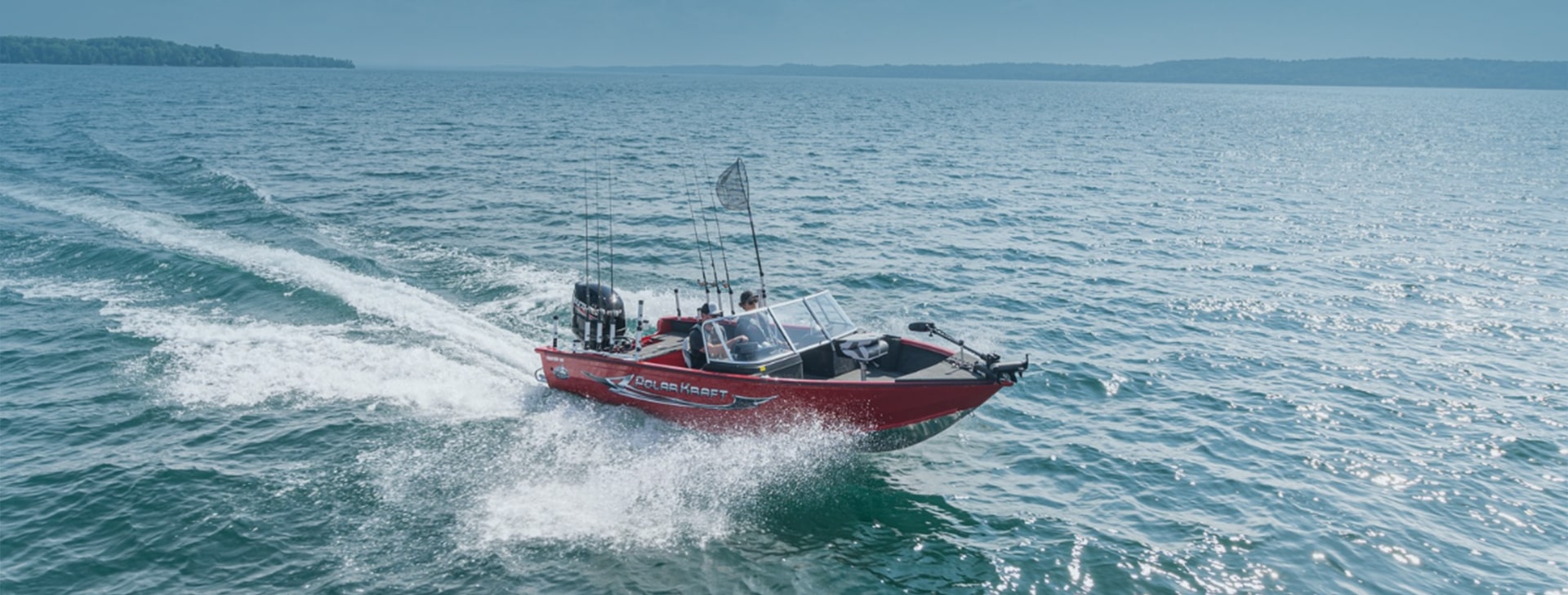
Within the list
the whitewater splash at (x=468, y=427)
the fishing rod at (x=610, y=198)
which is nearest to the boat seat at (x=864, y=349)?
the whitewater splash at (x=468, y=427)

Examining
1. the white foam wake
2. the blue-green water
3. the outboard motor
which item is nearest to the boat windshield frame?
the blue-green water

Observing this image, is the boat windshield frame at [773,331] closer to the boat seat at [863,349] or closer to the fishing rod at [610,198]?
the boat seat at [863,349]

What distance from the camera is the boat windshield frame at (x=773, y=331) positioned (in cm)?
1475

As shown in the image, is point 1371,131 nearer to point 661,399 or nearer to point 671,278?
point 671,278

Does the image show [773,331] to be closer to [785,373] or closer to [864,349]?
[785,373]

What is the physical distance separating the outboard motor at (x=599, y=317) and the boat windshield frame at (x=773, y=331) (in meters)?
2.31

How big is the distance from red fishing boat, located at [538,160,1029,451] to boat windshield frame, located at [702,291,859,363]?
0.06ft

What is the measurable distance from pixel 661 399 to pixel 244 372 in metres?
8.05

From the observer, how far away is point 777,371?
14.4 m

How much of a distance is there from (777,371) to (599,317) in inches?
160

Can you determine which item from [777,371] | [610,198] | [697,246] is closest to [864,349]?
[777,371]

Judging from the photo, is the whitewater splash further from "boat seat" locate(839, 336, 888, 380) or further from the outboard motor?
"boat seat" locate(839, 336, 888, 380)

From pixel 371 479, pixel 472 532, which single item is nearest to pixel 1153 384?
pixel 472 532

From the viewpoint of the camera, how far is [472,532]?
11539 mm
